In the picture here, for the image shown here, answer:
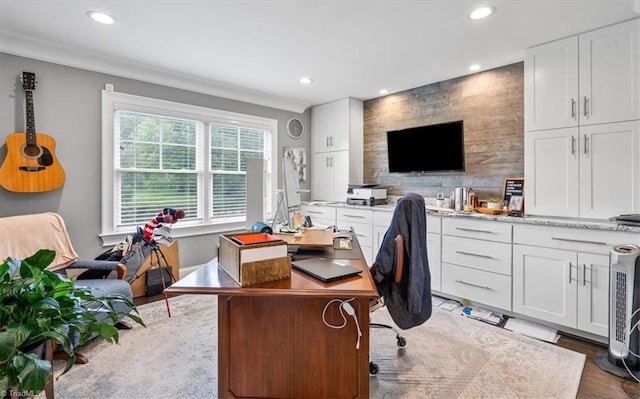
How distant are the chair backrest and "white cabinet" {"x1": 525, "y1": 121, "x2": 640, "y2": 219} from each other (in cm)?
409

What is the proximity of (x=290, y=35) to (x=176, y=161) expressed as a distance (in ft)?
7.00

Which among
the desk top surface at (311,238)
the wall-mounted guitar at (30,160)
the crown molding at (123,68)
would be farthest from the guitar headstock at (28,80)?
the desk top surface at (311,238)

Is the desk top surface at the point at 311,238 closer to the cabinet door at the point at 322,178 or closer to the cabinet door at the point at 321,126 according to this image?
the cabinet door at the point at 322,178

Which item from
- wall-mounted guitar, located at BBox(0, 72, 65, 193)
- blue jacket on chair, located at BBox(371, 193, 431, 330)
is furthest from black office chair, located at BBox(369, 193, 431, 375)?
wall-mounted guitar, located at BBox(0, 72, 65, 193)

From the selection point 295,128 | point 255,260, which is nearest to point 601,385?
point 255,260

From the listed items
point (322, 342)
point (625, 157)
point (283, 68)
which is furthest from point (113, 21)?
point (625, 157)

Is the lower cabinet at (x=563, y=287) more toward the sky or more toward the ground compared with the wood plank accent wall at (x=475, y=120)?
more toward the ground

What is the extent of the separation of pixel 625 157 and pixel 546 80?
0.89 metres

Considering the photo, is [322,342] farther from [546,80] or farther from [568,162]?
[546,80]

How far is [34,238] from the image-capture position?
244 cm

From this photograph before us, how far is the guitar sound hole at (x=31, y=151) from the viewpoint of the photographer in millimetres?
2734

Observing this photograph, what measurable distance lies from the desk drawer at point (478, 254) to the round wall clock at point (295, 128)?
9.28ft

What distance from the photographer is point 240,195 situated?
4457 mm

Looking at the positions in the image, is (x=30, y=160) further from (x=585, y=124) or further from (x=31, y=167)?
(x=585, y=124)
